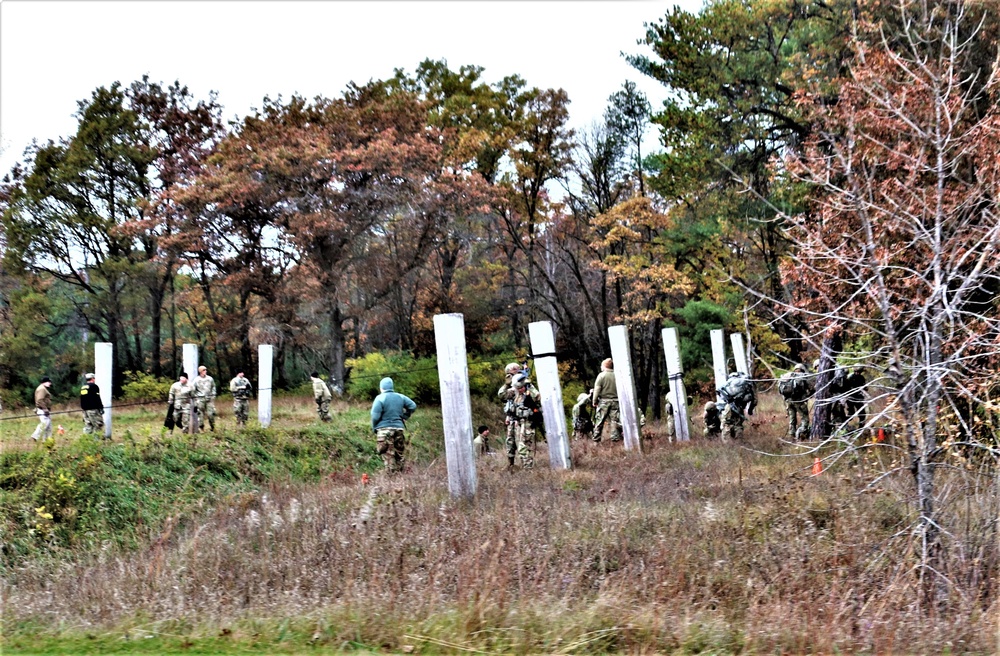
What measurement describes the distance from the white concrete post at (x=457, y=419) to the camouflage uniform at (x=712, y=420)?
35.7 ft

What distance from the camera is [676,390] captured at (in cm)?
2022

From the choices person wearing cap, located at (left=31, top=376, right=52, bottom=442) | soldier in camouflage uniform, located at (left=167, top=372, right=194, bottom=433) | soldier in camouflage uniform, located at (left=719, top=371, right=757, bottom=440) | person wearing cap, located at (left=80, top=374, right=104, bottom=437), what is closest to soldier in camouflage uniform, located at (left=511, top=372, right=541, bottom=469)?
soldier in camouflage uniform, located at (left=719, top=371, right=757, bottom=440)

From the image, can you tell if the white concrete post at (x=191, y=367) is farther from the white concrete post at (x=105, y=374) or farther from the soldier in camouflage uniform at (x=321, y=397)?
the soldier in camouflage uniform at (x=321, y=397)

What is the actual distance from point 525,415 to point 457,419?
4938mm

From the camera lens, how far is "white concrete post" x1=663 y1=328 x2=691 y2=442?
20.0 metres

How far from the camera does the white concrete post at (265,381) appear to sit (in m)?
20.0

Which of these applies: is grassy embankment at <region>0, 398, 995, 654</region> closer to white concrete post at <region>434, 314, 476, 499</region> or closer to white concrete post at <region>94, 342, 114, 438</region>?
white concrete post at <region>434, 314, 476, 499</region>

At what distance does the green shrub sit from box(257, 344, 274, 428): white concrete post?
12.7 meters

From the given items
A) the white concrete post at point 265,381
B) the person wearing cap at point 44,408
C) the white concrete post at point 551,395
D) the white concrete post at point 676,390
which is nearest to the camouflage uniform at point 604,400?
the white concrete post at point 676,390

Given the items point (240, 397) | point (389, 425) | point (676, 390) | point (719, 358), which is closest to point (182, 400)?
point (240, 397)

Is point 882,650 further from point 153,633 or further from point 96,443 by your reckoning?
point 96,443

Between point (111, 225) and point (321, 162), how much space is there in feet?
40.6

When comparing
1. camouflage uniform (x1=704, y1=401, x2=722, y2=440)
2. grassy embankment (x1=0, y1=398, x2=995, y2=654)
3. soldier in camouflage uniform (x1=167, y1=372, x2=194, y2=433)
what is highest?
soldier in camouflage uniform (x1=167, y1=372, x2=194, y2=433)

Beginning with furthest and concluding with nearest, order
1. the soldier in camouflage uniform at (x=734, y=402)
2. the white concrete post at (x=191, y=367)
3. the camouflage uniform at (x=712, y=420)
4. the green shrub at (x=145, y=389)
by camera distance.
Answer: the green shrub at (x=145, y=389)
the camouflage uniform at (x=712, y=420)
the soldier in camouflage uniform at (x=734, y=402)
the white concrete post at (x=191, y=367)
